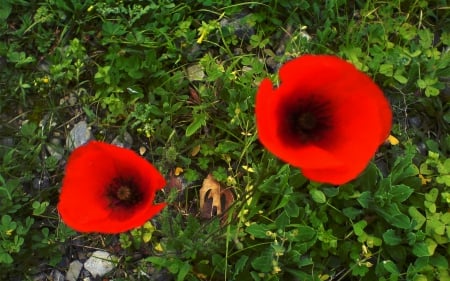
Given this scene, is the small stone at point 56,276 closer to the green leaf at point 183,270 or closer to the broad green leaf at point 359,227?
the green leaf at point 183,270

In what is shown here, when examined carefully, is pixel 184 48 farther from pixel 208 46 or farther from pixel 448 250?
pixel 448 250

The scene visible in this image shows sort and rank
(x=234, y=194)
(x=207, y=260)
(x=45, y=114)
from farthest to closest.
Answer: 1. (x=45, y=114)
2. (x=234, y=194)
3. (x=207, y=260)

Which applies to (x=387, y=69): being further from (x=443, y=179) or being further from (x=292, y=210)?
(x=292, y=210)

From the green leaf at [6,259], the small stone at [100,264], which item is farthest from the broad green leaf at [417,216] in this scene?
the green leaf at [6,259]

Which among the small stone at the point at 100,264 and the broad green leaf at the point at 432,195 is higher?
the broad green leaf at the point at 432,195

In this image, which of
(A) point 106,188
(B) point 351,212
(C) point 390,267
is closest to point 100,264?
(A) point 106,188

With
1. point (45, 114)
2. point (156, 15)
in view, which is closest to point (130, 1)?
point (156, 15)

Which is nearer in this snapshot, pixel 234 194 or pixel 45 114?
pixel 234 194
